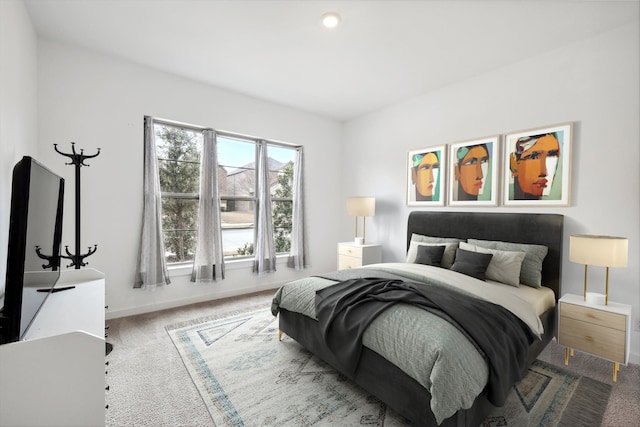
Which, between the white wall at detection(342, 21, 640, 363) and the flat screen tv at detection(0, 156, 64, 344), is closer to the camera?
the flat screen tv at detection(0, 156, 64, 344)

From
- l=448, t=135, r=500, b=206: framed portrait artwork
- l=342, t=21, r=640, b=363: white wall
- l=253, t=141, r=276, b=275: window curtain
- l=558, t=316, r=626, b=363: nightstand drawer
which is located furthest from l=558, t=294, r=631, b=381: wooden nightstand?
l=253, t=141, r=276, b=275: window curtain

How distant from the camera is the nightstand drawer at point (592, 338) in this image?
2176mm

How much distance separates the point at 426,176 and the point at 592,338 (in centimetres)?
231

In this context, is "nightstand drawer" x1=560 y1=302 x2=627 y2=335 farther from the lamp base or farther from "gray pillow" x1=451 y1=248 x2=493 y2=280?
"gray pillow" x1=451 y1=248 x2=493 y2=280

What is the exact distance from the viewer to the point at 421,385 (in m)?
1.53

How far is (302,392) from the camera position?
1.97 meters

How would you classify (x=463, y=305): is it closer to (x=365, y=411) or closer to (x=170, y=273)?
(x=365, y=411)

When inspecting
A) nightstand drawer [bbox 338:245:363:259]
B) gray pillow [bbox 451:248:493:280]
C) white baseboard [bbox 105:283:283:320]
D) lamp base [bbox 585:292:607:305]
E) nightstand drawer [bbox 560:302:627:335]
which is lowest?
white baseboard [bbox 105:283:283:320]

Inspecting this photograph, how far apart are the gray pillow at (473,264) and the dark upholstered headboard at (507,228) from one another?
1.58ft

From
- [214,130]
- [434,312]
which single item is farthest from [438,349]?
[214,130]

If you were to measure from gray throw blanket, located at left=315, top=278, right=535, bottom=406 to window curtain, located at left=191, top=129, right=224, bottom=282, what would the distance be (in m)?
1.97

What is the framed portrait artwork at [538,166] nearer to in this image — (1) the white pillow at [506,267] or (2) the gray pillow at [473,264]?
(1) the white pillow at [506,267]

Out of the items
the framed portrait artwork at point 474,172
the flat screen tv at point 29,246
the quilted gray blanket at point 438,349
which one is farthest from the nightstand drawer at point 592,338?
the flat screen tv at point 29,246

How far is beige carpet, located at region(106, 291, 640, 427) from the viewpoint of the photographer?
1.75 meters
